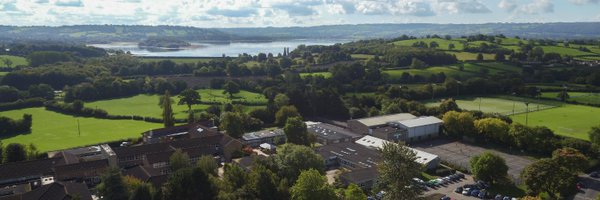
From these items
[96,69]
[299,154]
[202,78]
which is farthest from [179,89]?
[299,154]

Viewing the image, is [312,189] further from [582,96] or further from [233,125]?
[582,96]

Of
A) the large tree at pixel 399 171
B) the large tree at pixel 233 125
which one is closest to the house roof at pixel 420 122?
the large tree at pixel 233 125

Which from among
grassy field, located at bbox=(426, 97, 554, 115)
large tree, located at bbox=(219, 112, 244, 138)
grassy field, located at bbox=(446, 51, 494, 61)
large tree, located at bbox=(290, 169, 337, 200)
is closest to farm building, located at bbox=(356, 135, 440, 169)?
large tree, located at bbox=(290, 169, 337, 200)

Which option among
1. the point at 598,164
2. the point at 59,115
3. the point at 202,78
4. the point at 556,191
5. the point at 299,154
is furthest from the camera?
the point at 202,78

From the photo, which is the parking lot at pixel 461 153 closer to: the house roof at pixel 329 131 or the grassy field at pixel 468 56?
the house roof at pixel 329 131

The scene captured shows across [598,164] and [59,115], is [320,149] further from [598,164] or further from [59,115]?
[59,115]

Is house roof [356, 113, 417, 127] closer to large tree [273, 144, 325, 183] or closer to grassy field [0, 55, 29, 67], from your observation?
large tree [273, 144, 325, 183]

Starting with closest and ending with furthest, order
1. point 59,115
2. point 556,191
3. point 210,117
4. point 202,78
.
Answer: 1. point 556,191
2. point 210,117
3. point 59,115
4. point 202,78
